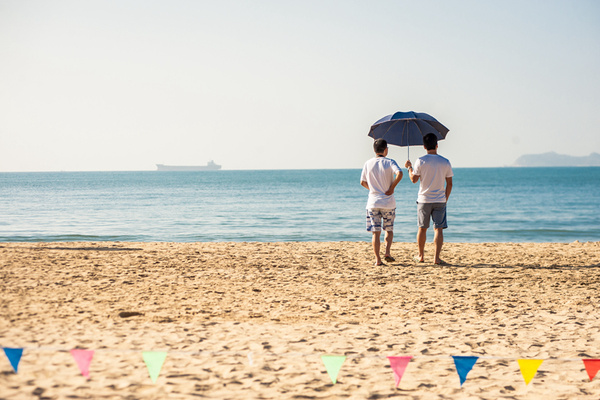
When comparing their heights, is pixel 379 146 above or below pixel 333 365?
above

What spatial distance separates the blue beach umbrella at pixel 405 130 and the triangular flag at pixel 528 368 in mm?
5123

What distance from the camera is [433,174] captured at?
23.8 feet

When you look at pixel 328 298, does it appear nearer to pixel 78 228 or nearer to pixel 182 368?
pixel 182 368

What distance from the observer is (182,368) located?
3.57 metres

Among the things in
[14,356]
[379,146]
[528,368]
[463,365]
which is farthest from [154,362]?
[379,146]

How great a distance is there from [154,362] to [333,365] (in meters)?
1.18

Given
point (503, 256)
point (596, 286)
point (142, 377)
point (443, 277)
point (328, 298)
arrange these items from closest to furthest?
point (142, 377), point (328, 298), point (596, 286), point (443, 277), point (503, 256)

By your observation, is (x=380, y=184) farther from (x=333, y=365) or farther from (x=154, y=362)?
(x=154, y=362)

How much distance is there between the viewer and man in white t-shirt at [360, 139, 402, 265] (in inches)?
281

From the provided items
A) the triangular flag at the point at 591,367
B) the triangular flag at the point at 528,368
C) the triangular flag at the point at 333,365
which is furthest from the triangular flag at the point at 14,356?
the triangular flag at the point at 591,367

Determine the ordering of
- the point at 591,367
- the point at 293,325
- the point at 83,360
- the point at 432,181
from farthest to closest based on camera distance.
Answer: the point at 432,181 < the point at 293,325 < the point at 591,367 < the point at 83,360

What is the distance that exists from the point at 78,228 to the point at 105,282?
45.3 ft

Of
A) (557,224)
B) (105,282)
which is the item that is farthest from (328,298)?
(557,224)

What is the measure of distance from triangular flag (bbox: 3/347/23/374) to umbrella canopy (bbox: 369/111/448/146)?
6.03 metres
